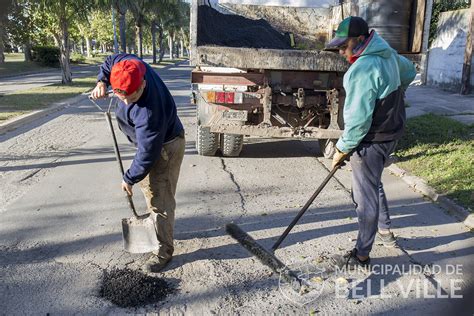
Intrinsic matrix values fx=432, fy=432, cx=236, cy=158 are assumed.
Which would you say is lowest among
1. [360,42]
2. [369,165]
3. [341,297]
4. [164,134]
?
[341,297]

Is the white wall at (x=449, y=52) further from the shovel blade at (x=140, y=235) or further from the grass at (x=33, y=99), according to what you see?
the shovel blade at (x=140, y=235)

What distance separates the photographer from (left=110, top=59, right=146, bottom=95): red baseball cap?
2941 millimetres

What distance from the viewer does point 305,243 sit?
4109 mm

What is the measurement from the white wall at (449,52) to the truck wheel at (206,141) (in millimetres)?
10799

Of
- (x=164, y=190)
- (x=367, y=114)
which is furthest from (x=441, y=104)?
(x=164, y=190)

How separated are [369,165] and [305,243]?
1076mm

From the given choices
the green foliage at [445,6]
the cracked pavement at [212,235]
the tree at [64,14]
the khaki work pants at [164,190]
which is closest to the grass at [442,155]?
the cracked pavement at [212,235]

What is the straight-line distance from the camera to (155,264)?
11.7ft

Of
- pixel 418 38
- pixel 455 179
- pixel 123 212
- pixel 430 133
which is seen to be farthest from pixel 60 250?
pixel 430 133

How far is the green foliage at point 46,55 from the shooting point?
35.4m

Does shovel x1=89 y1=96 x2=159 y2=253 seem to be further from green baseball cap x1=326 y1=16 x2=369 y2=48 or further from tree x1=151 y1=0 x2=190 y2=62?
tree x1=151 y1=0 x2=190 y2=62

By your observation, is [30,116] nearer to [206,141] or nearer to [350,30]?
[206,141]

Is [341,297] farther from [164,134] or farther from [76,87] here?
[76,87]

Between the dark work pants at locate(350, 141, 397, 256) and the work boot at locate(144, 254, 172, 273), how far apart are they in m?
1.64
